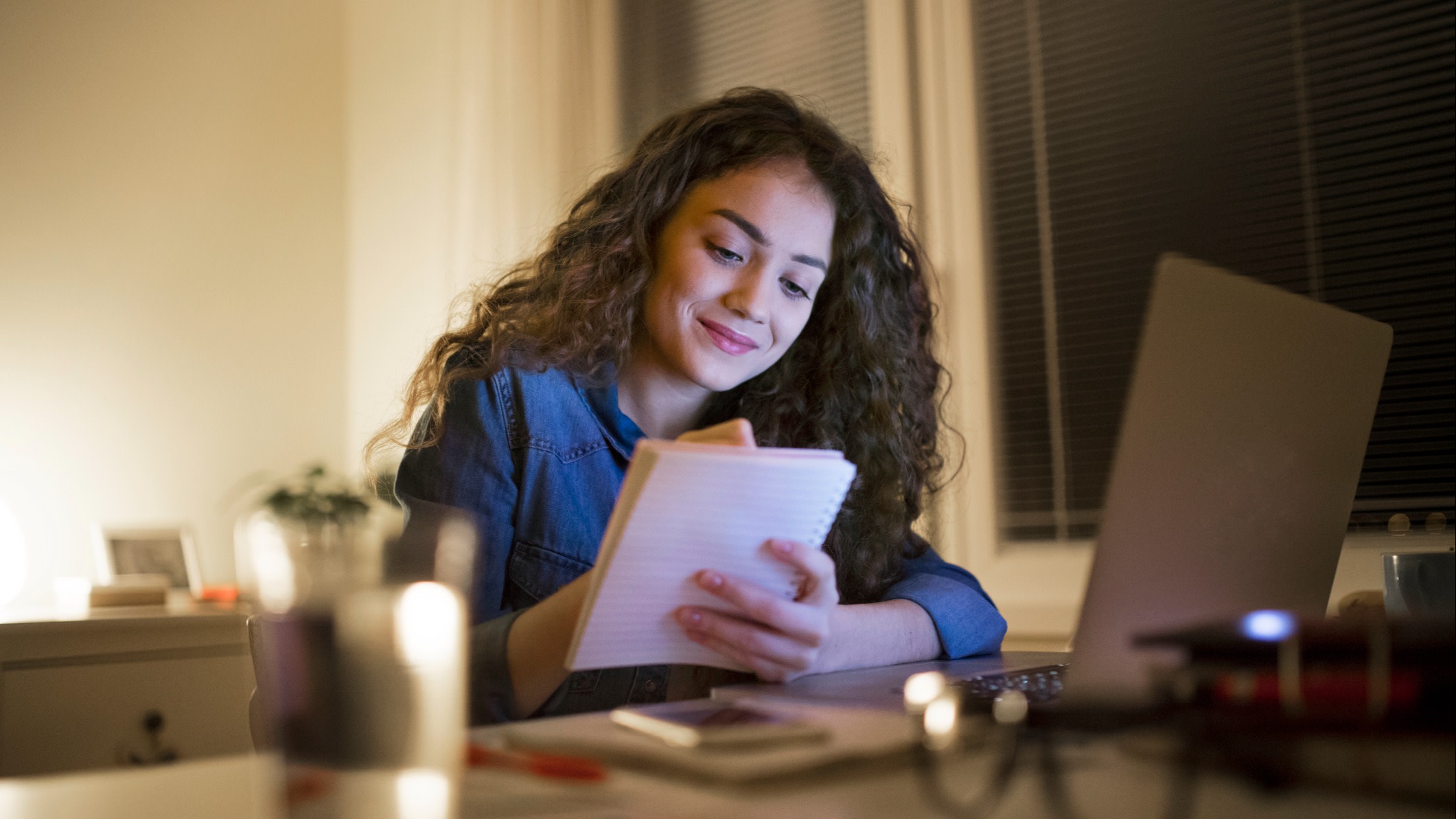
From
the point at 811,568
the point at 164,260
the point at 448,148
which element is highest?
the point at 448,148

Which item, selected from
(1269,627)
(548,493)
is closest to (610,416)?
(548,493)

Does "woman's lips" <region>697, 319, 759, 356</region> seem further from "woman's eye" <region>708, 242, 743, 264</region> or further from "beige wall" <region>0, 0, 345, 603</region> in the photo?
"beige wall" <region>0, 0, 345, 603</region>

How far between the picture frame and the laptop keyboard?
7.88 ft

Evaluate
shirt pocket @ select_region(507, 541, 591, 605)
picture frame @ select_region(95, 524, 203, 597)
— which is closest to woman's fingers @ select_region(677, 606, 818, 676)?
shirt pocket @ select_region(507, 541, 591, 605)

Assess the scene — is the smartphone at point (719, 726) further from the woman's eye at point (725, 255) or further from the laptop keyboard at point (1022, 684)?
the woman's eye at point (725, 255)

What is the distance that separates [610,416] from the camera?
1.24 m

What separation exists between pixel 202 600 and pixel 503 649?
2.59 m

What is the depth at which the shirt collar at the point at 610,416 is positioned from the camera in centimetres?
123

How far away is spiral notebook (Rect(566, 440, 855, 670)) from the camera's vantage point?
63 centimetres

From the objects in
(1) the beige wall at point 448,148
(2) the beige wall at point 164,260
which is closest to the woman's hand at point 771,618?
(1) the beige wall at point 448,148

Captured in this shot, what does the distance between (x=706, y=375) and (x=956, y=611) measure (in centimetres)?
42

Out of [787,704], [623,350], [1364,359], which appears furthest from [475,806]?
[623,350]

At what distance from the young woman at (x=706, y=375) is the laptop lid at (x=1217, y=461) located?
0.97 ft

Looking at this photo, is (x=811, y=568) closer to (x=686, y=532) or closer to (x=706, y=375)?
(x=686, y=532)
